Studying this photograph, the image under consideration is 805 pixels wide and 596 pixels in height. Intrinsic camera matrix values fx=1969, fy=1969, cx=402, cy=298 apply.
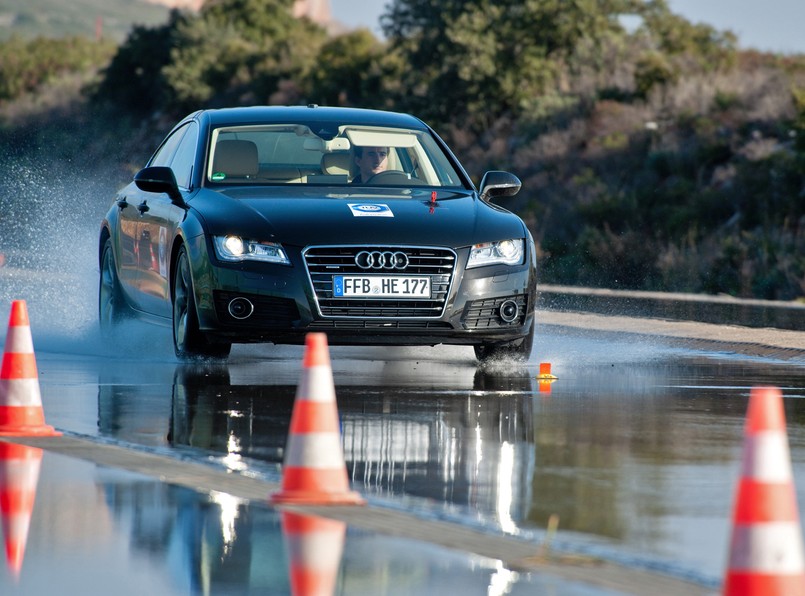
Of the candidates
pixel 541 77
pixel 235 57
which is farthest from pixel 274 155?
pixel 235 57

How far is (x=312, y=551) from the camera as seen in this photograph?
20.0 feet

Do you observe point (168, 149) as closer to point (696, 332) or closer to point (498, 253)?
point (498, 253)

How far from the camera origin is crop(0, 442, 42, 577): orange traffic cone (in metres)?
6.23

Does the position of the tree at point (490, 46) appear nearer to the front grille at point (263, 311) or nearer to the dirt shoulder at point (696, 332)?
the dirt shoulder at point (696, 332)

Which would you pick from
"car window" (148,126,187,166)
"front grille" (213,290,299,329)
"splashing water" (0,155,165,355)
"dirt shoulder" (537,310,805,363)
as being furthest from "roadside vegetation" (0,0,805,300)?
"front grille" (213,290,299,329)

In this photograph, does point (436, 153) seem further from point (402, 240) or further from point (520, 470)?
point (520, 470)

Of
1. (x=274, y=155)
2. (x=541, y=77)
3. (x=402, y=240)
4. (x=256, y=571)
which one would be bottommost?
(x=256, y=571)

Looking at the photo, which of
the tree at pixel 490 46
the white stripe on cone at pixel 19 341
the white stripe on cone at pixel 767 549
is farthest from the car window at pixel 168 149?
the tree at pixel 490 46

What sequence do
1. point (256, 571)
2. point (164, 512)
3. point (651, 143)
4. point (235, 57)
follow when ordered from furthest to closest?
1. point (235, 57)
2. point (651, 143)
3. point (164, 512)
4. point (256, 571)

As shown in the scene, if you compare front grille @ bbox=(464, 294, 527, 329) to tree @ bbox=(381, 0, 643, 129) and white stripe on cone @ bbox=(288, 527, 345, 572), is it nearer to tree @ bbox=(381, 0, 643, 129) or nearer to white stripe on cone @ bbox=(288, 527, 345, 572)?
white stripe on cone @ bbox=(288, 527, 345, 572)

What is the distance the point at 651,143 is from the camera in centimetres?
4022

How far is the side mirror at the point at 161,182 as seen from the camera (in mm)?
12703

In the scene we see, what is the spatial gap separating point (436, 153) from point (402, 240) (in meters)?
2.15

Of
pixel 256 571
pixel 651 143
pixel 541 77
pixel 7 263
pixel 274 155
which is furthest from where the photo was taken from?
pixel 541 77
